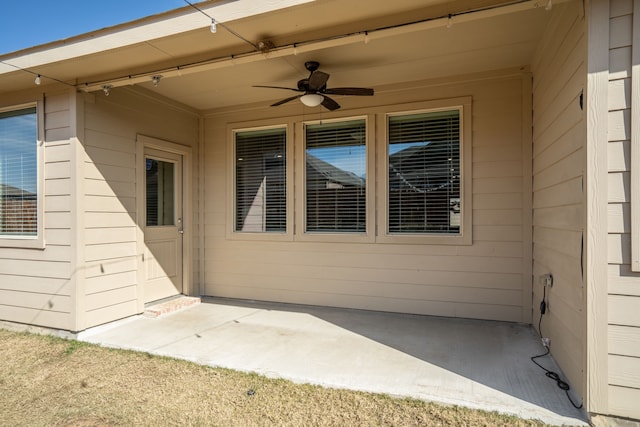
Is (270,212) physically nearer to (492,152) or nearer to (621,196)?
(492,152)


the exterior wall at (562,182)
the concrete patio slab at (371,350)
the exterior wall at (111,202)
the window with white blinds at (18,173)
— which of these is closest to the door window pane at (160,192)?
the exterior wall at (111,202)

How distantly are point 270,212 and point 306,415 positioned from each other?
305 centimetres

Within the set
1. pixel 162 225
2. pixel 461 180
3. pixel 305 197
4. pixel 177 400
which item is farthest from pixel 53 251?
pixel 461 180

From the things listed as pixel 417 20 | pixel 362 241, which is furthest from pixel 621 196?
pixel 362 241

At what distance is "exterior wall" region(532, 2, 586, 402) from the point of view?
222 centimetres

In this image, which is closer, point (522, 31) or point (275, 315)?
point (522, 31)

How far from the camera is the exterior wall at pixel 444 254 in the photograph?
3.75 metres

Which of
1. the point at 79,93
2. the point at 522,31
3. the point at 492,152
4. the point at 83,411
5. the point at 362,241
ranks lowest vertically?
the point at 83,411

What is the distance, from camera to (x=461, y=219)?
13.0 feet

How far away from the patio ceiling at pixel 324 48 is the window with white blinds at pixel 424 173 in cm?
52

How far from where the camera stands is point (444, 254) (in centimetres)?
399

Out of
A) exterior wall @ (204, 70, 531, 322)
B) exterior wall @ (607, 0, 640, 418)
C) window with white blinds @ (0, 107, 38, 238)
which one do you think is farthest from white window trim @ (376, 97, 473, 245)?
window with white blinds @ (0, 107, 38, 238)

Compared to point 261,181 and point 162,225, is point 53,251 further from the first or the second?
point 261,181

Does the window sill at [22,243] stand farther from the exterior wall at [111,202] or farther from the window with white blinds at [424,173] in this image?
the window with white blinds at [424,173]
